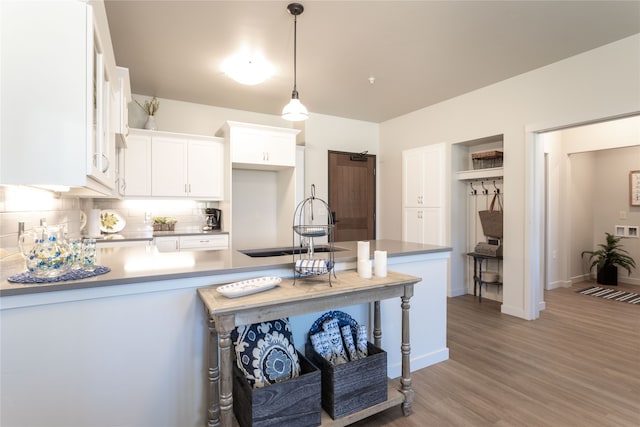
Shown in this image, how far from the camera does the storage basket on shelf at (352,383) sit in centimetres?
167

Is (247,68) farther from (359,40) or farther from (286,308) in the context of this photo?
(286,308)

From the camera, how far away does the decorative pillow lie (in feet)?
5.17

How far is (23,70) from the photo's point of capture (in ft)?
4.21

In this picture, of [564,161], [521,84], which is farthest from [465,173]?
[564,161]

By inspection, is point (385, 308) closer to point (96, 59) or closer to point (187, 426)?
point (187, 426)

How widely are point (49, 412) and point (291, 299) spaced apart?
3.70 feet

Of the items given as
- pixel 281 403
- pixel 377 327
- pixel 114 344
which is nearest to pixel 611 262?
pixel 377 327

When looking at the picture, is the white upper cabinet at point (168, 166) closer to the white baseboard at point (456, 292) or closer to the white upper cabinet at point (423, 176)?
the white upper cabinet at point (423, 176)

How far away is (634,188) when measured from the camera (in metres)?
4.99

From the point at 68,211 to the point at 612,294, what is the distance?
6.61m

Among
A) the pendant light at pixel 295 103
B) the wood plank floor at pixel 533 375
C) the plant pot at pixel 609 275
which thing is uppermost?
the pendant light at pixel 295 103

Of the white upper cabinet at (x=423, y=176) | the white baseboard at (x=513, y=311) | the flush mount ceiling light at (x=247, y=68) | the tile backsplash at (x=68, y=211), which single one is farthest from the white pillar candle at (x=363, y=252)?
the white upper cabinet at (x=423, y=176)

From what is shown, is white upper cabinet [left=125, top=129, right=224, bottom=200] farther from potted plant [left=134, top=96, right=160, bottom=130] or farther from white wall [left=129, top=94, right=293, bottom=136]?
white wall [left=129, top=94, right=293, bottom=136]

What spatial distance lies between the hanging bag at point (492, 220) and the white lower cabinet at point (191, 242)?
3377 millimetres
